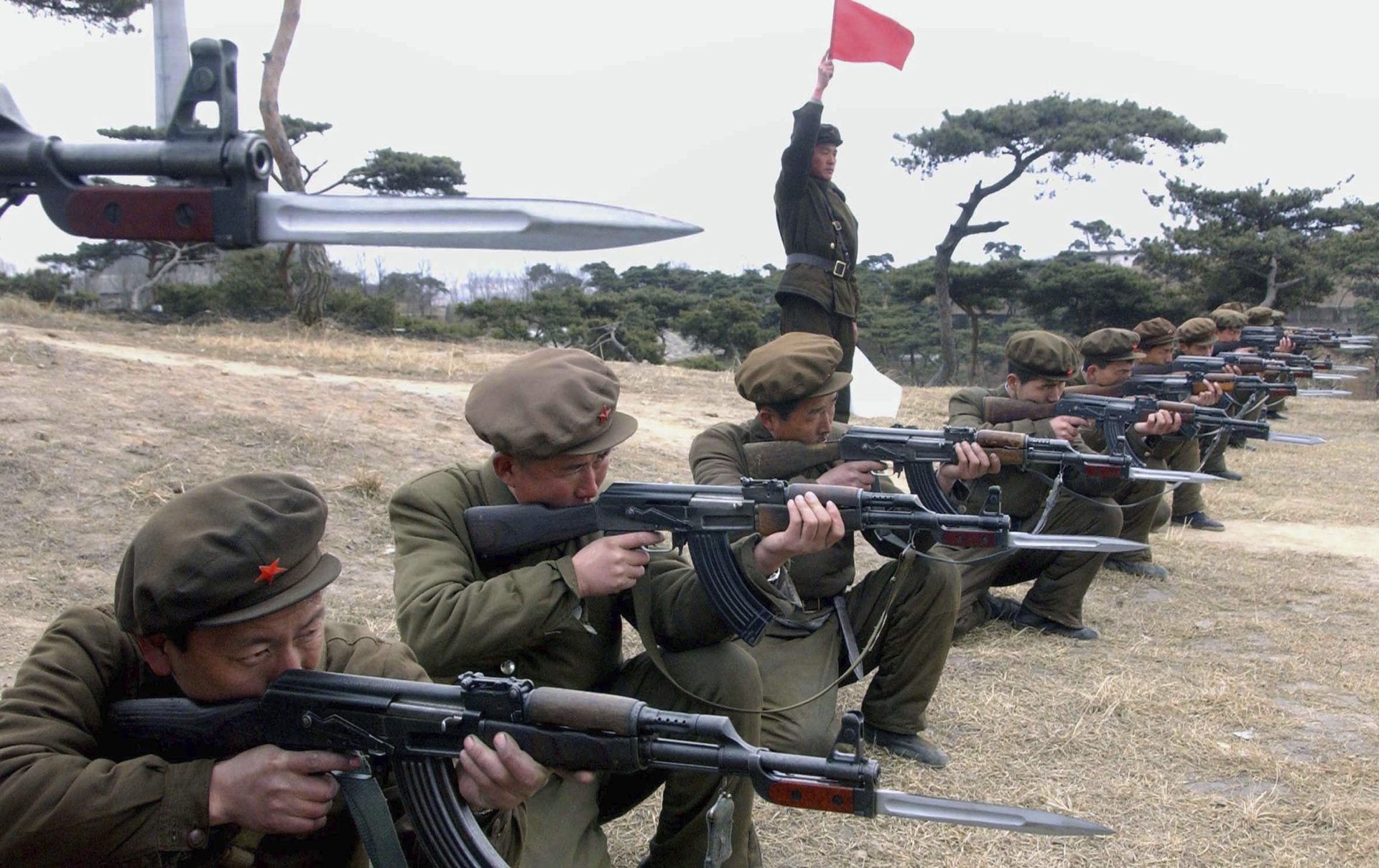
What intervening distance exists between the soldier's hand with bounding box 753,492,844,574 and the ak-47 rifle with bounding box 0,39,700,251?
1673 millimetres

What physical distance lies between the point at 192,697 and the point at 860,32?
20.0 feet

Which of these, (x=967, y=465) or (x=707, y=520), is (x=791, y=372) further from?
(x=967, y=465)

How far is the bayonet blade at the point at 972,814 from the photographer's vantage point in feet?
6.36

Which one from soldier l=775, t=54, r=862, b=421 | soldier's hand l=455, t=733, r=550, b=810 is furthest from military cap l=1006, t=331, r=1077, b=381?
soldier's hand l=455, t=733, r=550, b=810

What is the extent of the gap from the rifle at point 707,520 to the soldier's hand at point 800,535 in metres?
0.03

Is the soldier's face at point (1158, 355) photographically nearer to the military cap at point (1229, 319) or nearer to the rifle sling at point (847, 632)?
A: the military cap at point (1229, 319)

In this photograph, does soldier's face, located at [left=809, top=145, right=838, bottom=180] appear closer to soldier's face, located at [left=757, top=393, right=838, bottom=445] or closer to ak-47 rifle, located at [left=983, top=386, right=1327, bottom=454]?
ak-47 rifle, located at [left=983, top=386, right=1327, bottom=454]

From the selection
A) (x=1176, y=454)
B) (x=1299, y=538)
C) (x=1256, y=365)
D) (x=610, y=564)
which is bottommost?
(x=1299, y=538)

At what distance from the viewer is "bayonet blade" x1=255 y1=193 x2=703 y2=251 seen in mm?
1684

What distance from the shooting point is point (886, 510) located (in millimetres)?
3547

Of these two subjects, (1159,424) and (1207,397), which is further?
(1207,397)

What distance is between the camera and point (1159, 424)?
7141 millimetres

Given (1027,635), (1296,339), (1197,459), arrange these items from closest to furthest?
(1027,635)
(1197,459)
(1296,339)

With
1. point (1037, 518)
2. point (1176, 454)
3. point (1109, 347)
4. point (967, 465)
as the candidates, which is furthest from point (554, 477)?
point (1176, 454)
